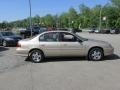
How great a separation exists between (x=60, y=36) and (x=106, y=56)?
2777 mm

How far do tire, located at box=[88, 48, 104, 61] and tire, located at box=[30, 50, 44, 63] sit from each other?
7.69 ft

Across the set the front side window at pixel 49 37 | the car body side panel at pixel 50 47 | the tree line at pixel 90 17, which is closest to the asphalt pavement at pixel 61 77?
the car body side panel at pixel 50 47

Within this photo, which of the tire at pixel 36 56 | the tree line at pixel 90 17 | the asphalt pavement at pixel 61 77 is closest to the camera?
the asphalt pavement at pixel 61 77

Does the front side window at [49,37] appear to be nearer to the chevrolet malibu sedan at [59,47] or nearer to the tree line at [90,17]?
the chevrolet malibu sedan at [59,47]

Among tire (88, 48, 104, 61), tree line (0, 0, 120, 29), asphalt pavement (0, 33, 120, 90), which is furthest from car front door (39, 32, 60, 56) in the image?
tree line (0, 0, 120, 29)

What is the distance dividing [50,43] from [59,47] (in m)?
0.48

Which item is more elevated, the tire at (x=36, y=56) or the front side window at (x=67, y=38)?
the front side window at (x=67, y=38)

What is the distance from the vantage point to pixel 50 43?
45.1ft

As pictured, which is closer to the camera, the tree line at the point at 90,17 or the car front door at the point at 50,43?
the car front door at the point at 50,43

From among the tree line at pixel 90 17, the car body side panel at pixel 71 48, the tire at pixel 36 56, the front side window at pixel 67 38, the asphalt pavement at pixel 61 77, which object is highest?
the tree line at pixel 90 17

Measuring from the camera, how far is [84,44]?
13.8 m

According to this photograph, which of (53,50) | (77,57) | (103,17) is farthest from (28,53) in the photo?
(103,17)

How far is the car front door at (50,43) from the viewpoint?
13.7m

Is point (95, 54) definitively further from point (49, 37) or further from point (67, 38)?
point (49, 37)
